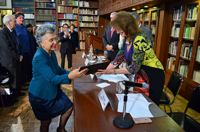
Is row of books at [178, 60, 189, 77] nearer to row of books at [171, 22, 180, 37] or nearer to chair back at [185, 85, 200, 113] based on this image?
row of books at [171, 22, 180, 37]

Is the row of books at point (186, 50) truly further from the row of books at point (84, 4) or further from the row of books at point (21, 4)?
the row of books at point (21, 4)

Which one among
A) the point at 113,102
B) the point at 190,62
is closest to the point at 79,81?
the point at 113,102

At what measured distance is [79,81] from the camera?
80.5 inches

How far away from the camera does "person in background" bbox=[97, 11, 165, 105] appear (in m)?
1.62

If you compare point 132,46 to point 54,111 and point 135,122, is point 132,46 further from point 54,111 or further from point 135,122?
point 54,111

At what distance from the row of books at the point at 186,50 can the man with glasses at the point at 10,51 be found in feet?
11.6

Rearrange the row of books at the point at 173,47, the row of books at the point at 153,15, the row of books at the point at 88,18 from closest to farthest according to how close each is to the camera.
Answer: the row of books at the point at 173,47 < the row of books at the point at 153,15 < the row of books at the point at 88,18

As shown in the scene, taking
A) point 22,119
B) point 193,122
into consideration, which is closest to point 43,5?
point 22,119

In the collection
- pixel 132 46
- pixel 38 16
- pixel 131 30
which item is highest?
pixel 38 16

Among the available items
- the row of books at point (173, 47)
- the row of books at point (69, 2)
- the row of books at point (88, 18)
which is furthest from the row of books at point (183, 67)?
the row of books at point (69, 2)

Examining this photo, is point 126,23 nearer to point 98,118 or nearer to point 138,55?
point 138,55

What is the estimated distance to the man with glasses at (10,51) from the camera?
9.61 ft

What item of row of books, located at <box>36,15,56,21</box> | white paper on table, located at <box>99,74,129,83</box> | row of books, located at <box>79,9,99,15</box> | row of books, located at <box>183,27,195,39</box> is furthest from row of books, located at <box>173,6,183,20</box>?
row of books, located at <box>36,15,56,21</box>

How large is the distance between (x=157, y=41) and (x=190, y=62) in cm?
106
